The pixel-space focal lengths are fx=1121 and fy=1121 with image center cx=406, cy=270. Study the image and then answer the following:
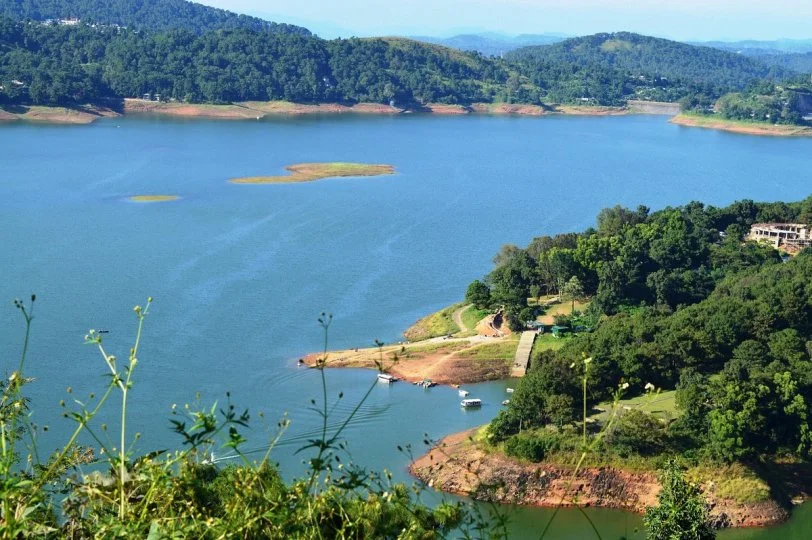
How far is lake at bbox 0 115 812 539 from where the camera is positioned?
653 inches

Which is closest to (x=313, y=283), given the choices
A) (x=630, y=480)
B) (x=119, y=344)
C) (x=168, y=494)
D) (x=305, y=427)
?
(x=119, y=344)

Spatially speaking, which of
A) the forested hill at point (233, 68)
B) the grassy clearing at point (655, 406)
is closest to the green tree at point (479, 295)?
the grassy clearing at point (655, 406)

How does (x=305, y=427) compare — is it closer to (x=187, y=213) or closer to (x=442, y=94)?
(x=187, y=213)

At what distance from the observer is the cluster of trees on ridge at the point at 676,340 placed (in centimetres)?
1443

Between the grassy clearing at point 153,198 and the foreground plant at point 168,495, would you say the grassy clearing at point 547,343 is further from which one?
the grassy clearing at point 153,198

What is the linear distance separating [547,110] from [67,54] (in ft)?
97.2

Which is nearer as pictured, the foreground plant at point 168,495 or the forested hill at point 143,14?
the foreground plant at point 168,495

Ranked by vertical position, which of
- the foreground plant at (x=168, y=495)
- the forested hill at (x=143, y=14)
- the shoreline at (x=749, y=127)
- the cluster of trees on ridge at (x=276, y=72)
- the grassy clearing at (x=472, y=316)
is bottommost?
the grassy clearing at (x=472, y=316)

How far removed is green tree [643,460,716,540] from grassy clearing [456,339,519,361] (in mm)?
7614

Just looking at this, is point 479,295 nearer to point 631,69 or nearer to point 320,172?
point 320,172

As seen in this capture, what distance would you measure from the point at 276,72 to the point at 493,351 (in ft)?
168

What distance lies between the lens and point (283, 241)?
27250 mm

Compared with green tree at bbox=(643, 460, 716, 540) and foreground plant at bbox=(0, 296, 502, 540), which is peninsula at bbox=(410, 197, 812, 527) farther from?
foreground plant at bbox=(0, 296, 502, 540)

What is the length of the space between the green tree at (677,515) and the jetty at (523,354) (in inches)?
274
